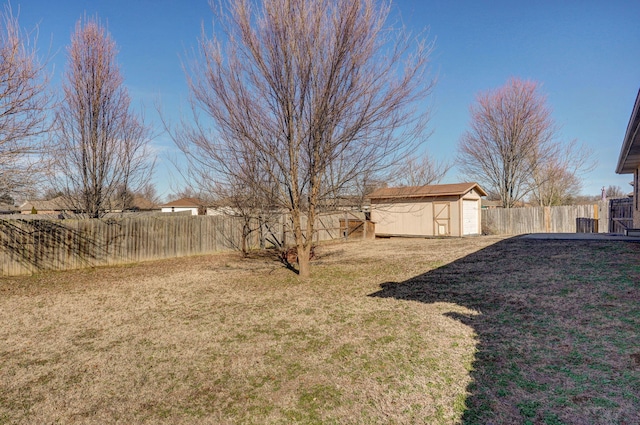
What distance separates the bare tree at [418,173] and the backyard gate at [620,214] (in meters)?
11.9

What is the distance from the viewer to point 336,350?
364cm

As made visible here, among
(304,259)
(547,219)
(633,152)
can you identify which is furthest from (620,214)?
(304,259)

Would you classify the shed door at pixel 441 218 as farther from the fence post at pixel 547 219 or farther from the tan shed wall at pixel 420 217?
the fence post at pixel 547 219

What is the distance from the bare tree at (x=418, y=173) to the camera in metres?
6.98

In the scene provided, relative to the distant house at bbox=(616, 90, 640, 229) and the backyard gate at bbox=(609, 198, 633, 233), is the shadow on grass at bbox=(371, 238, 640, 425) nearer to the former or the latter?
the distant house at bbox=(616, 90, 640, 229)

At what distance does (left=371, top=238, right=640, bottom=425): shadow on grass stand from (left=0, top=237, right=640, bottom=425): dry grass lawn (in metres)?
0.02

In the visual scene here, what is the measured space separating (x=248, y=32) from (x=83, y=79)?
6647 millimetres

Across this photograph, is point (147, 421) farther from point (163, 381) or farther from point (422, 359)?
point (422, 359)

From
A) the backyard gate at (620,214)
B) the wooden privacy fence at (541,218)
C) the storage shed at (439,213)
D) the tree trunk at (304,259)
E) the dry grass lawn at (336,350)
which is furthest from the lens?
the wooden privacy fence at (541,218)

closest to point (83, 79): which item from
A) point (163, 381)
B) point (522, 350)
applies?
point (163, 381)

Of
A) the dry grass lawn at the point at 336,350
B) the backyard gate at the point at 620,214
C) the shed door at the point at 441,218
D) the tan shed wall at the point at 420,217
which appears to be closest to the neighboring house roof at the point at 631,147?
the dry grass lawn at the point at 336,350

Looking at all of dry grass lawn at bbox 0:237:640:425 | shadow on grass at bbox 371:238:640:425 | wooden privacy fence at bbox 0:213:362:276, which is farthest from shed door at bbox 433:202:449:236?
dry grass lawn at bbox 0:237:640:425

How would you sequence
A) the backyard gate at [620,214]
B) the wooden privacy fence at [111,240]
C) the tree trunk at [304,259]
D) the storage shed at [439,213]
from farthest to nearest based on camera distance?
1. the storage shed at [439,213]
2. the backyard gate at [620,214]
3. the wooden privacy fence at [111,240]
4. the tree trunk at [304,259]

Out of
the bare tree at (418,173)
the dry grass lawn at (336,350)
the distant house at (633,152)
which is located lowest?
the dry grass lawn at (336,350)
